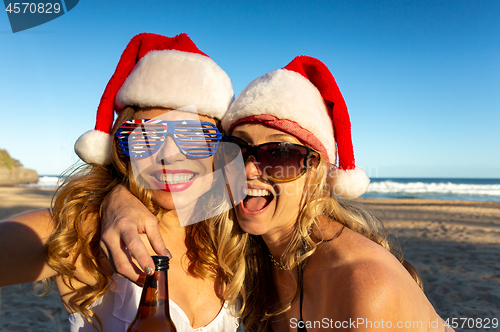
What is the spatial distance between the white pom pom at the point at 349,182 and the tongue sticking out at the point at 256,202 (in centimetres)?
56

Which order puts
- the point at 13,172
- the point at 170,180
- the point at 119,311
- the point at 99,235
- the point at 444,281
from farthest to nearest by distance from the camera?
the point at 13,172, the point at 444,281, the point at 170,180, the point at 99,235, the point at 119,311

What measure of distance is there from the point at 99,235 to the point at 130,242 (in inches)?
42.2

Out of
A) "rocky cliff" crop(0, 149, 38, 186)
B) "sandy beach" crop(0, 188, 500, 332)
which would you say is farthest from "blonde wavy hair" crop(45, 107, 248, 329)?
"rocky cliff" crop(0, 149, 38, 186)

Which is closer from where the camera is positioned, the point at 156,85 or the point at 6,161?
the point at 156,85

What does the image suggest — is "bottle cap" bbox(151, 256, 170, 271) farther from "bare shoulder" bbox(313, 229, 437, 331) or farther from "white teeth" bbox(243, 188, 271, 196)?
"white teeth" bbox(243, 188, 271, 196)

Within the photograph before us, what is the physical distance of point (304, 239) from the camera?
2266 mm

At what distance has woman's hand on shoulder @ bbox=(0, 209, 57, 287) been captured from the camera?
1769 millimetres

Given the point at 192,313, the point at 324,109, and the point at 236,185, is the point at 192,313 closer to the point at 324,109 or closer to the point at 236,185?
the point at 236,185

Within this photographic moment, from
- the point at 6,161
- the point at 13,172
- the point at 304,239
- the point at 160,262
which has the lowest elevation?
the point at 304,239

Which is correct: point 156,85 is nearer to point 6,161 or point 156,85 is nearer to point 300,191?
point 300,191

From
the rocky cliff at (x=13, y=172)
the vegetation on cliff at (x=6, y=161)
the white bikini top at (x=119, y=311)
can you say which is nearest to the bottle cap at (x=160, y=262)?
the white bikini top at (x=119, y=311)

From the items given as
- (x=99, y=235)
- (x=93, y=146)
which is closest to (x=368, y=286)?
(x=99, y=235)

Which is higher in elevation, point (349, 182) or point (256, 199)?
point (349, 182)

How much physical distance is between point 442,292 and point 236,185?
16.7 feet
